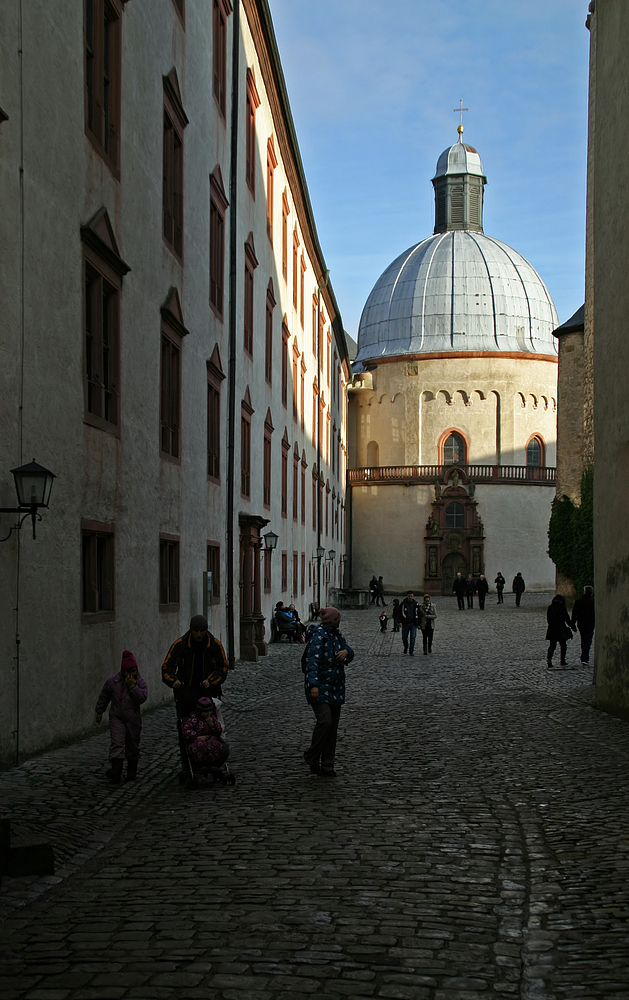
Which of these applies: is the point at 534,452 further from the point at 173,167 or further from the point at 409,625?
the point at 173,167

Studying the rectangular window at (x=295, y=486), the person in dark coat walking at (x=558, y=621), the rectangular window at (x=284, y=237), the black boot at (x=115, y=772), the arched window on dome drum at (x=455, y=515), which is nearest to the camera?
the black boot at (x=115, y=772)

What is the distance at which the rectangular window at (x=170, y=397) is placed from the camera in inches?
691

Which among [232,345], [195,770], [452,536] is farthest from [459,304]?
[195,770]

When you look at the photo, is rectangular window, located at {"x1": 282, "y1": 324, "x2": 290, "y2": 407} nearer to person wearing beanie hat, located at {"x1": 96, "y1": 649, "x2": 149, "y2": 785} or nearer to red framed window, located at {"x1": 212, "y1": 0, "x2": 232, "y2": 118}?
red framed window, located at {"x1": 212, "y1": 0, "x2": 232, "y2": 118}

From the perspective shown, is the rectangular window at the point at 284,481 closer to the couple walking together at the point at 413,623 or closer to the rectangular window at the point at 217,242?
the couple walking together at the point at 413,623

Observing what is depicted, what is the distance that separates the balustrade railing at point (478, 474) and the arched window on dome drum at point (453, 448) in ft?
7.12

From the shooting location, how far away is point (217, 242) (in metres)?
22.4

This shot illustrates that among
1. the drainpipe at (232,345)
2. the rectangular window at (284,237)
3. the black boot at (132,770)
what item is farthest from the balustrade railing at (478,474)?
the black boot at (132,770)

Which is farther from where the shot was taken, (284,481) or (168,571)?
(284,481)

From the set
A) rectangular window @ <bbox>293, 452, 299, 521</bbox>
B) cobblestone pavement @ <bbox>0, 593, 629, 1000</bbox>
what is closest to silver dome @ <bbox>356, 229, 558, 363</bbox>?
rectangular window @ <bbox>293, 452, 299, 521</bbox>

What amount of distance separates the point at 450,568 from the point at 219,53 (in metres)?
42.6

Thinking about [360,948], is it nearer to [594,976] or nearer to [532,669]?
[594,976]

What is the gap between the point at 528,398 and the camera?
65625 mm

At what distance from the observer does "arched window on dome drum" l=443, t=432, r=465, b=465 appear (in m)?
65.6
